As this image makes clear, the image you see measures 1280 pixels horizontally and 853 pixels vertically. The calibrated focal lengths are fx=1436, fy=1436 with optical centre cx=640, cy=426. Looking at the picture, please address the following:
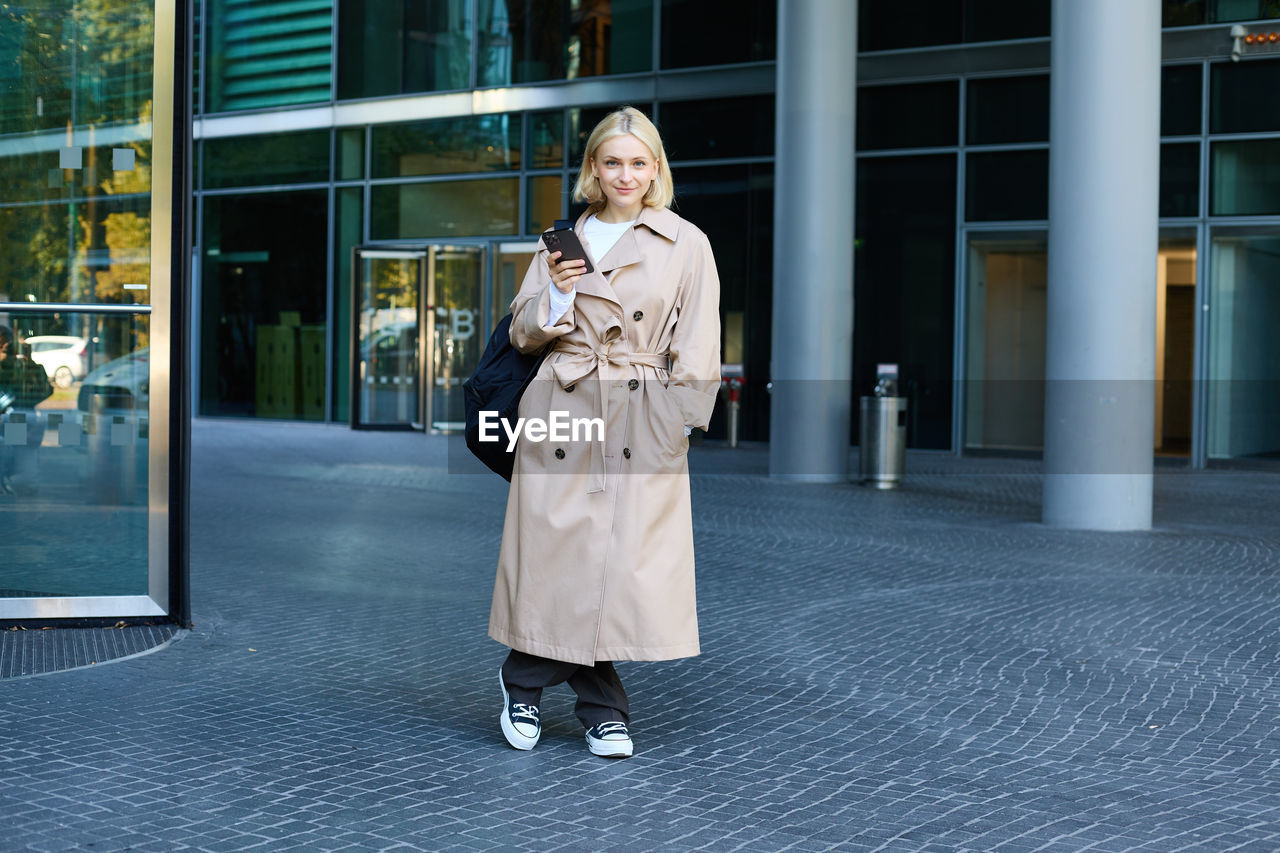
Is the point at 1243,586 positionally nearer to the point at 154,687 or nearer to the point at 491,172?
the point at 154,687

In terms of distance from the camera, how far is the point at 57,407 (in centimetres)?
667

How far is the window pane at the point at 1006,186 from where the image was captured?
17.8 metres

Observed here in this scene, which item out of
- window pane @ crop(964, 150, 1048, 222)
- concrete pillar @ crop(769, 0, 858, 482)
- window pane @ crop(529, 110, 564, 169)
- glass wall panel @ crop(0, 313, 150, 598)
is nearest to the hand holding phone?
glass wall panel @ crop(0, 313, 150, 598)

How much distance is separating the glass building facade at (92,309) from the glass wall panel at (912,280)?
13260 mm

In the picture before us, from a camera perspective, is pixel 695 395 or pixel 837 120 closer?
pixel 695 395

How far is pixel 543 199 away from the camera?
2136cm

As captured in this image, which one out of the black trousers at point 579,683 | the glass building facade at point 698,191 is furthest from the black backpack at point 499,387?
the glass building facade at point 698,191

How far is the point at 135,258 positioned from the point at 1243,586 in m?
6.21

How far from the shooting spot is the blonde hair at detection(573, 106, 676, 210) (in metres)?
4.37

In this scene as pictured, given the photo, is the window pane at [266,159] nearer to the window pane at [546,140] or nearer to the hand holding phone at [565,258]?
the window pane at [546,140]

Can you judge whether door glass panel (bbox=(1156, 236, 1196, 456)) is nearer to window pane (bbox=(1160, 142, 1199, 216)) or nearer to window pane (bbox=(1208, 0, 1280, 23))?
window pane (bbox=(1160, 142, 1199, 216))

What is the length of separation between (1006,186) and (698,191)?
167 inches

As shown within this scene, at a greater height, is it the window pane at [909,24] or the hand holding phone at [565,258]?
the window pane at [909,24]

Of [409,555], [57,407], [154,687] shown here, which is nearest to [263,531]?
[409,555]
